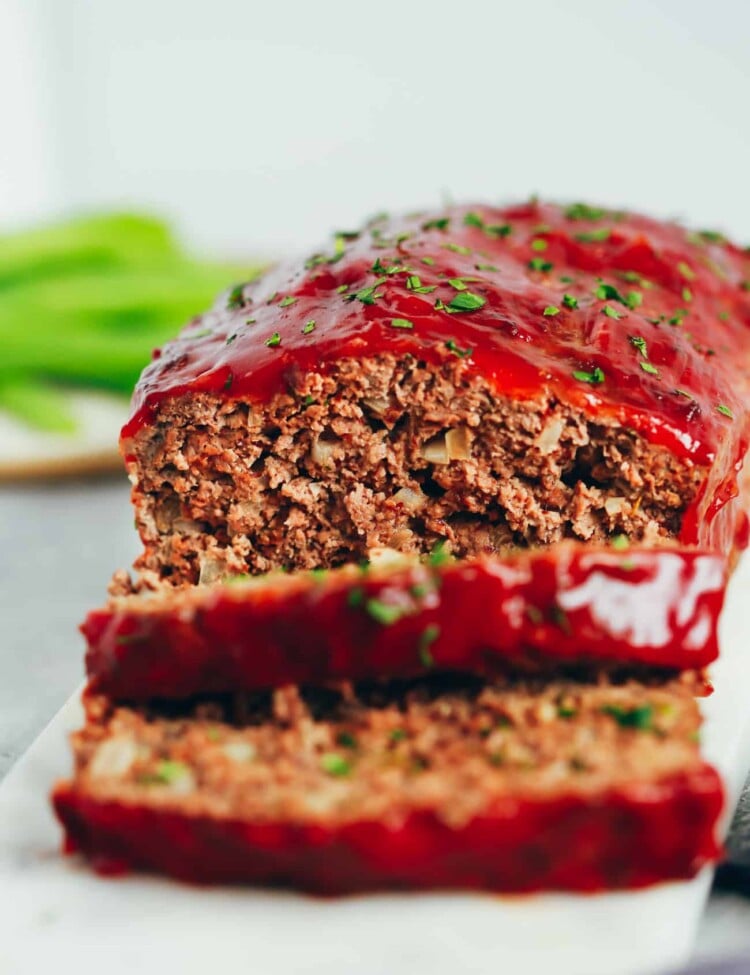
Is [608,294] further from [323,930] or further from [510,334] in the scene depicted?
[323,930]

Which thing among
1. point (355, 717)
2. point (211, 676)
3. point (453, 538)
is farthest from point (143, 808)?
point (453, 538)

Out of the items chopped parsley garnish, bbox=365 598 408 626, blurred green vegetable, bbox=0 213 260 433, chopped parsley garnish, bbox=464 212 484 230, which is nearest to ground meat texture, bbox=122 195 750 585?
chopped parsley garnish, bbox=464 212 484 230

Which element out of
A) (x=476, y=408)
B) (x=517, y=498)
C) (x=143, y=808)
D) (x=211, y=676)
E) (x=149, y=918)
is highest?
(x=476, y=408)

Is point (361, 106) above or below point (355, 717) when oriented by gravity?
above

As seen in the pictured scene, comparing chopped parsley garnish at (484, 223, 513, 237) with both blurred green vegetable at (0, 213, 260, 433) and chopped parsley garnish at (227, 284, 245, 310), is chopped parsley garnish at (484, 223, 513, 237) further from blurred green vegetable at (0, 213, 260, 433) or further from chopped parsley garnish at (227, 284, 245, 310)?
blurred green vegetable at (0, 213, 260, 433)

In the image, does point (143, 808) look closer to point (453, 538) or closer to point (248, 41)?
point (453, 538)

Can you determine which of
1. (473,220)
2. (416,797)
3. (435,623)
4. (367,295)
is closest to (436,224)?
(473,220)
